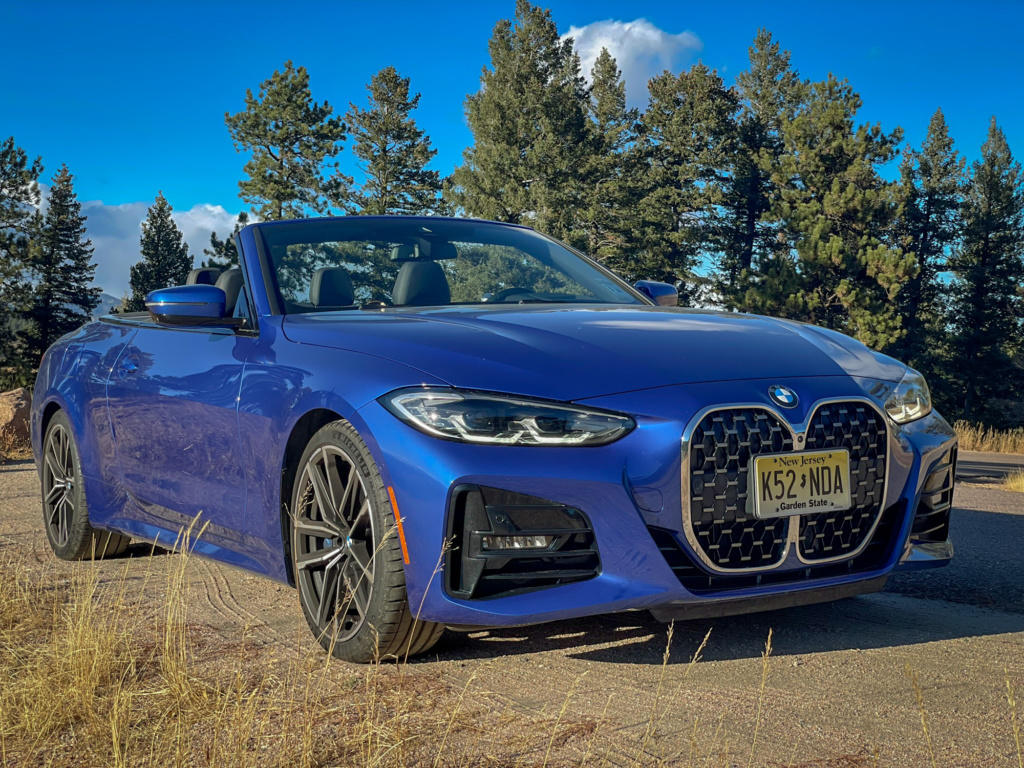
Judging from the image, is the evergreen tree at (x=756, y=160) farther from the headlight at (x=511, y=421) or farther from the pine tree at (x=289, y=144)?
the headlight at (x=511, y=421)

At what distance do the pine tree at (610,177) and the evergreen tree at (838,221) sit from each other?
19.9ft

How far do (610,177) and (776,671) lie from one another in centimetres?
4004

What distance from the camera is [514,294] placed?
4777 millimetres

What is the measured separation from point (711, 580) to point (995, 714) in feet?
2.73

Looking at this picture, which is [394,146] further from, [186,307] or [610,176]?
[186,307]

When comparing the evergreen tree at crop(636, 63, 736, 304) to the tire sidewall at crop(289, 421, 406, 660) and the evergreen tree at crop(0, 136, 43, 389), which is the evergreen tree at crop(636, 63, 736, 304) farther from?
the tire sidewall at crop(289, 421, 406, 660)

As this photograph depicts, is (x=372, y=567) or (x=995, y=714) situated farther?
(x=372, y=567)

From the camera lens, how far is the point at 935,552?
373 centimetres

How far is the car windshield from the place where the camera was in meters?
4.48

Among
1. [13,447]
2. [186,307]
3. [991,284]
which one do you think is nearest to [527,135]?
[991,284]

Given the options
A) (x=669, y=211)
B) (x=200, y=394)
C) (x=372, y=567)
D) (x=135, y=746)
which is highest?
(x=669, y=211)


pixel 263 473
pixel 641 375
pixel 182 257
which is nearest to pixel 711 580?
pixel 641 375

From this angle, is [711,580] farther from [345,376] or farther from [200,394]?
[200,394]

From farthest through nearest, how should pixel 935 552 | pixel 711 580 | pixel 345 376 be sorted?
pixel 935 552 → pixel 345 376 → pixel 711 580
